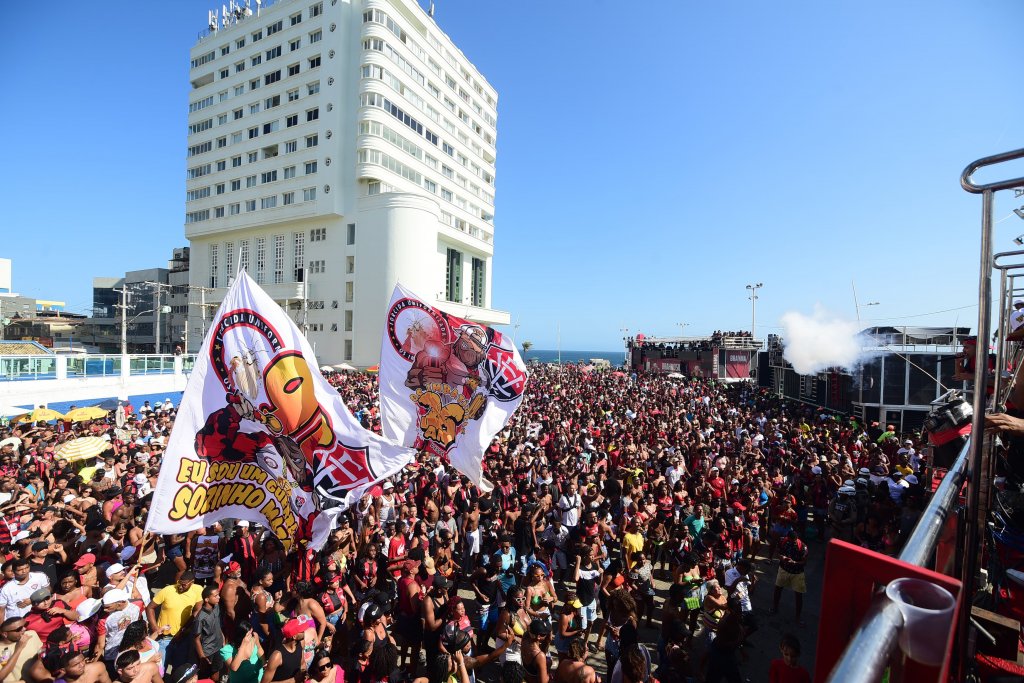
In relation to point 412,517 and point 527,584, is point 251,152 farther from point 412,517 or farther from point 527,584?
point 527,584

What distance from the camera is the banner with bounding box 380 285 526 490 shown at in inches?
347

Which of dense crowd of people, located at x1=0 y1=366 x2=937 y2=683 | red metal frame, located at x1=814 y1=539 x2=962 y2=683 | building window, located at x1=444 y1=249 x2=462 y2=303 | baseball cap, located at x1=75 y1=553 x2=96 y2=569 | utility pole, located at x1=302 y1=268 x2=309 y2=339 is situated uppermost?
building window, located at x1=444 y1=249 x2=462 y2=303

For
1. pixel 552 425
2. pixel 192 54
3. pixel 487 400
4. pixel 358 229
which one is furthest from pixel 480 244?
pixel 487 400

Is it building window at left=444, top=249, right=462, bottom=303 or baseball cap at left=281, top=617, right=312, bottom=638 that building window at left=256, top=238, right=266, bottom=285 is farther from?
baseball cap at left=281, top=617, right=312, bottom=638

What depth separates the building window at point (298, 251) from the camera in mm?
46719

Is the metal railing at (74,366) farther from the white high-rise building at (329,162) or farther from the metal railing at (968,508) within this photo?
the metal railing at (968,508)

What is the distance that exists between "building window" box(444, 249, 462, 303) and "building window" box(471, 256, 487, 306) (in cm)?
365

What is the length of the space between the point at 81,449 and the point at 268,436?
9.19 m

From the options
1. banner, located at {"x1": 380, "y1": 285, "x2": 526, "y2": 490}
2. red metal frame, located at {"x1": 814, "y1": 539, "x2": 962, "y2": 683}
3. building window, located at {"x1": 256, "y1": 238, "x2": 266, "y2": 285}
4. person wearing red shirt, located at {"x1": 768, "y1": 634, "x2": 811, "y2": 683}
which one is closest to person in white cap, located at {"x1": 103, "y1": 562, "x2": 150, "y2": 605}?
banner, located at {"x1": 380, "y1": 285, "x2": 526, "y2": 490}

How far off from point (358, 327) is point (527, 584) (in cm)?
4046

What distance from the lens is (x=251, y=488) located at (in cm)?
583

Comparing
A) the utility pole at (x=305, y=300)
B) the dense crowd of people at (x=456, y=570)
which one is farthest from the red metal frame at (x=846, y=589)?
the utility pole at (x=305, y=300)

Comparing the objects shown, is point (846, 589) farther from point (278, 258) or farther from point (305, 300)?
point (278, 258)

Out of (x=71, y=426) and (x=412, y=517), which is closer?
(x=412, y=517)
